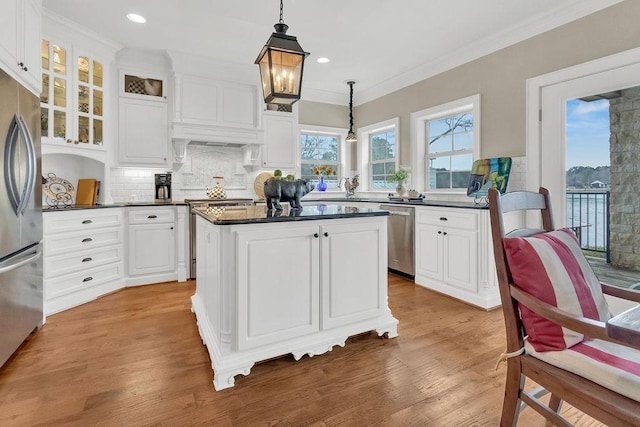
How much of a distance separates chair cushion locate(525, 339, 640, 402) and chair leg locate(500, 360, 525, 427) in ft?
0.31

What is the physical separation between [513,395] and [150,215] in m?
3.78

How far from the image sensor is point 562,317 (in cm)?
100

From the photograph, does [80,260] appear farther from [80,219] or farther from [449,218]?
[449,218]

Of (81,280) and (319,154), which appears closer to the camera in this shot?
(81,280)

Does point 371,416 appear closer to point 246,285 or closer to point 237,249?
point 246,285

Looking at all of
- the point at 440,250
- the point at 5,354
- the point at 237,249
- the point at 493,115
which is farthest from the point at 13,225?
the point at 493,115

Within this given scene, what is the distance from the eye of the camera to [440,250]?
3498mm

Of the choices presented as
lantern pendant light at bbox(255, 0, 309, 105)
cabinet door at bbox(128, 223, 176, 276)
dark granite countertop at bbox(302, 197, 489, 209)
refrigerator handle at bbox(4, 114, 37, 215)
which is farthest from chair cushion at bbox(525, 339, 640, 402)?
cabinet door at bbox(128, 223, 176, 276)

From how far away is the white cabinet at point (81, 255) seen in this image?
288 centimetres

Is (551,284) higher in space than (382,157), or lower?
lower

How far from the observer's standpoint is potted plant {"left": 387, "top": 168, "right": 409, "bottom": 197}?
446 centimetres

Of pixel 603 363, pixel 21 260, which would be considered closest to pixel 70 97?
pixel 21 260

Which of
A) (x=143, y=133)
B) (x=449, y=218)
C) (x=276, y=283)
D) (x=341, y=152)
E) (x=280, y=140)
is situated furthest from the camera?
Answer: (x=341, y=152)

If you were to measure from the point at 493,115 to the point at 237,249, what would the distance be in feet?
10.4
